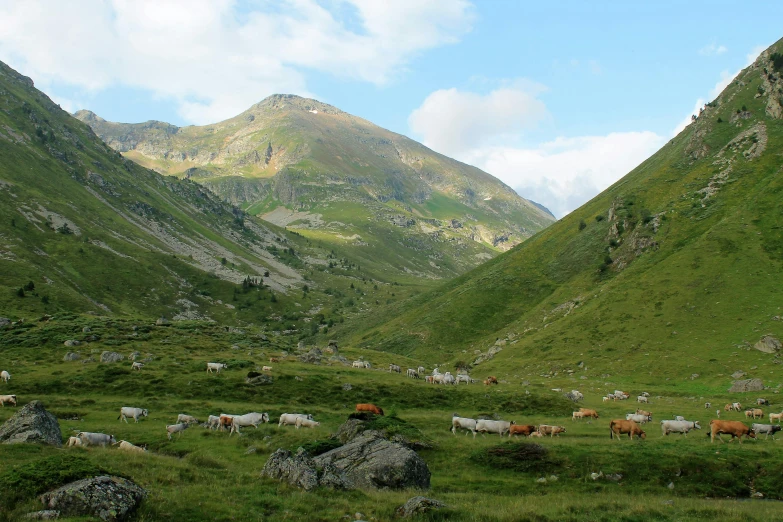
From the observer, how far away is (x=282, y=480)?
20.5 metres

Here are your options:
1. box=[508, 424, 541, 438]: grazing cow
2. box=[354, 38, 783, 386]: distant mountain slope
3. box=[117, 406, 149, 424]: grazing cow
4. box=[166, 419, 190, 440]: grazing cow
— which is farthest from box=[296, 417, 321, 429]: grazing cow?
box=[354, 38, 783, 386]: distant mountain slope

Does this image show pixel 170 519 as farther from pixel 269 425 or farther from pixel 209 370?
pixel 209 370

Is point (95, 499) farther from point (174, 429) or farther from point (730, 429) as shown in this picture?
point (730, 429)

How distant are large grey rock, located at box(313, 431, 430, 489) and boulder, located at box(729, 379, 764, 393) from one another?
4642 cm

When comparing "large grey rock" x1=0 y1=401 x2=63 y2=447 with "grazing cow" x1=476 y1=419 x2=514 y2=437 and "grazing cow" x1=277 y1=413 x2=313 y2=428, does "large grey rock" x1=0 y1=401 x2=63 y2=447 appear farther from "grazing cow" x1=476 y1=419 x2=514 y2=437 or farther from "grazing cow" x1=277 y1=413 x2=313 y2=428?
"grazing cow" x1=476 y1=419 x2=514 y2=437

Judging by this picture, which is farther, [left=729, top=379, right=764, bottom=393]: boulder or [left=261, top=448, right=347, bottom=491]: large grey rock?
[left=729, top=379, right=764, bottom=393]: boulder

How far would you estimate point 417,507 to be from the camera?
56.2 ft

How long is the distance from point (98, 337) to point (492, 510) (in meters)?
62.9

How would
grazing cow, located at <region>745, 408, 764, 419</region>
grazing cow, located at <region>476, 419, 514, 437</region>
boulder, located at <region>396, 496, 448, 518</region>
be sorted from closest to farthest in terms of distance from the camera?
boulder, located at <region>396, 496, 448, 518</region> → grazing cow, located at <region>476, 419, 514, 437</region> → grazing cow, located at <region>745, 408, 764, 419</region>

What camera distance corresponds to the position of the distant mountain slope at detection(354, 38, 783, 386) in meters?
69.9

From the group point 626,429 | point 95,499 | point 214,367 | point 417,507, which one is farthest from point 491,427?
point 214,367

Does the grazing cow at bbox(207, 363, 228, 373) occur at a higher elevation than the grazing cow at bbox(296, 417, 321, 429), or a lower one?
higher

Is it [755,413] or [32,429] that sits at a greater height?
[755,413]

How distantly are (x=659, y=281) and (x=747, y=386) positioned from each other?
36.3 metres
